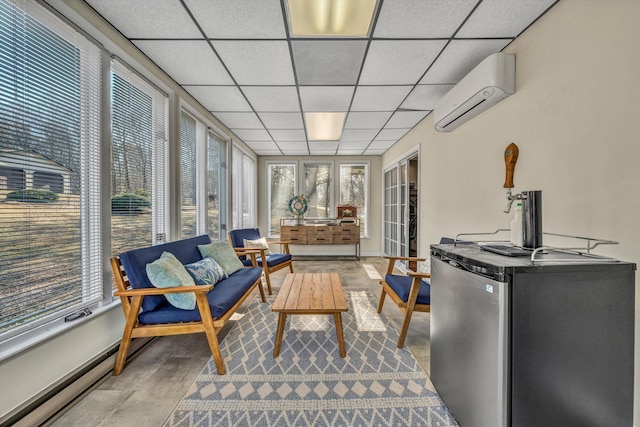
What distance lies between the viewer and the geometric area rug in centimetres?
135

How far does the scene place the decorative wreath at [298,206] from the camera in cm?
537

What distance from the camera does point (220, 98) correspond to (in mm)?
2818

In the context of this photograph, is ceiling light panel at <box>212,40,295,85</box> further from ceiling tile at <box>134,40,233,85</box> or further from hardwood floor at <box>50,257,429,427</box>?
hardwood floor at <box>50,257,429,427</box>

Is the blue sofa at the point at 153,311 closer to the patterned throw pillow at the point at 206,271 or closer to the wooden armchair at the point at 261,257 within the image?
the patterned throw pillow at the point at 206,271

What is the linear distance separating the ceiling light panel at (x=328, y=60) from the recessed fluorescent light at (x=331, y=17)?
80mm

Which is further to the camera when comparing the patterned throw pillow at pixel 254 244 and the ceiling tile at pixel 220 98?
the patterned throw pillow at pixel 254 244

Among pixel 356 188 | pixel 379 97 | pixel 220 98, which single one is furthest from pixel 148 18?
pixel 356 188

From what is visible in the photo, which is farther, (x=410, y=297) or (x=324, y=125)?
(x=324, y=125)

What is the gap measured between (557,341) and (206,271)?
2351 millimetres

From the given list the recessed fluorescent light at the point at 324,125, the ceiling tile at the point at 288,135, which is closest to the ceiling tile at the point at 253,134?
the ceiling tile at the point at 288,135

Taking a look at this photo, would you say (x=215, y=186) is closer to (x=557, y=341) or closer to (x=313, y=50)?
(x=313, y=50)

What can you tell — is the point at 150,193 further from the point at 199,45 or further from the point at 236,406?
the point at 236,406

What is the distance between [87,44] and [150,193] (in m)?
1.12

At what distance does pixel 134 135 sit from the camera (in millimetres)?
2062
